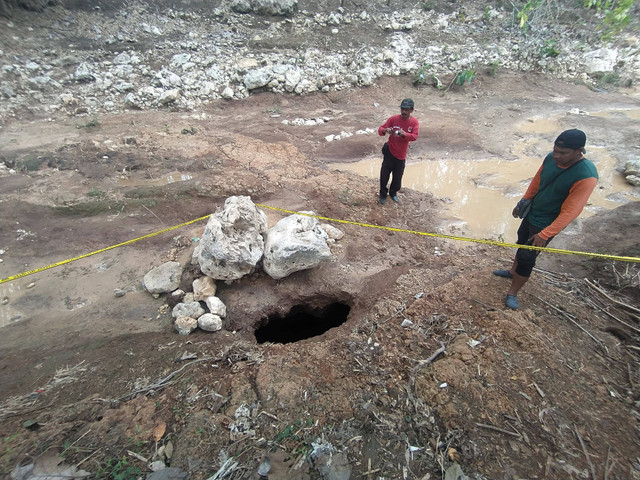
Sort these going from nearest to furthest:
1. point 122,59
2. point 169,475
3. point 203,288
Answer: point 169,475
point 203,288
point 122,59

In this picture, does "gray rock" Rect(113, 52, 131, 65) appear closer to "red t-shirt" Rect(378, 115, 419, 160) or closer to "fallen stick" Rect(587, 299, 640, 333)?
"red t-shirt" Rect(378, 115, 419, 160)

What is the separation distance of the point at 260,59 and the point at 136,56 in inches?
136

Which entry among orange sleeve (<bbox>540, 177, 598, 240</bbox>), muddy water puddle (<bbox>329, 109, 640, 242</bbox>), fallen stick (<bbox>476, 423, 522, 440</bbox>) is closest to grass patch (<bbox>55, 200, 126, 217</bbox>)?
muddy water puddle (<bbox>329, 109, 640, 242</bbox>)

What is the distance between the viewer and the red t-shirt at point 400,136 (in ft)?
13.9

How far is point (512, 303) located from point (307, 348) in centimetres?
203

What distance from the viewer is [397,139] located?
14.5ft

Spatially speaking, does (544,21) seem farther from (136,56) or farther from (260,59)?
(136,56)

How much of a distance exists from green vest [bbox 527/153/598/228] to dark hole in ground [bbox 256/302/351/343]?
2.16 m

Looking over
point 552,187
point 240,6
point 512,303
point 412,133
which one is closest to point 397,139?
point 412,133

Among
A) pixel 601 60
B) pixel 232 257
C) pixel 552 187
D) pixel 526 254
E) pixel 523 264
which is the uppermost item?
pixel 601 60

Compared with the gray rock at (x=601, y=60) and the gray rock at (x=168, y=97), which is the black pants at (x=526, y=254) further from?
the gray rock at (x=601, y=60)

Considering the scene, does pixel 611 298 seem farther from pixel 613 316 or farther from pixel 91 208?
pixel 91 208

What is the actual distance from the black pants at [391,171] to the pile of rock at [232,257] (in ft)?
5.71

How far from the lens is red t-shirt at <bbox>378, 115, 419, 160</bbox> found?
167 inches
